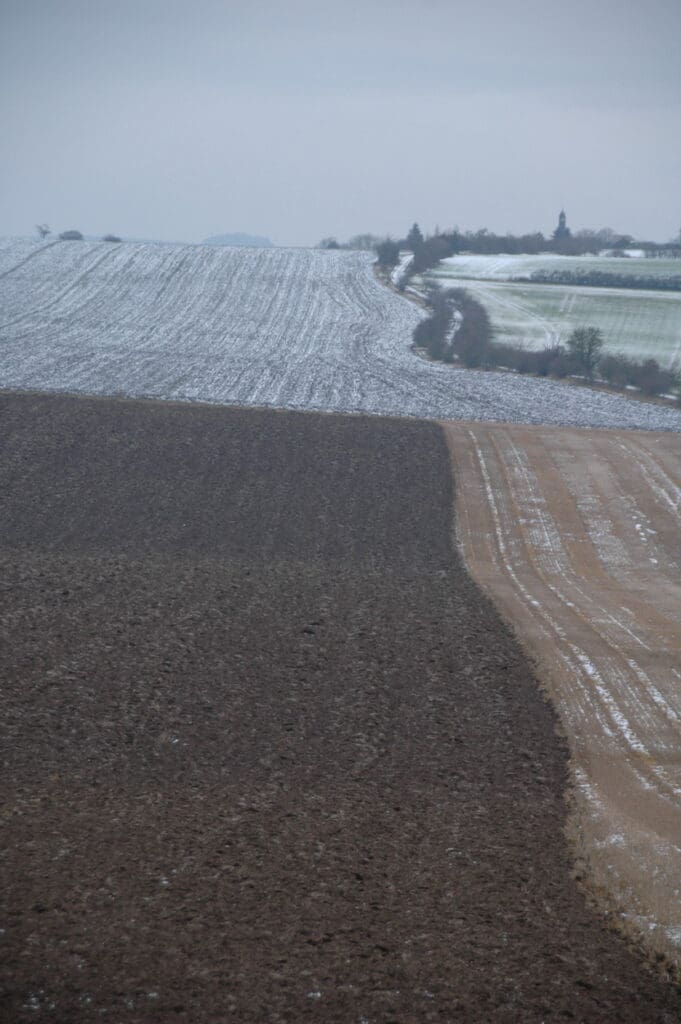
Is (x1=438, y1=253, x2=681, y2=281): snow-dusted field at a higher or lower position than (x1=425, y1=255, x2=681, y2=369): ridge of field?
higher

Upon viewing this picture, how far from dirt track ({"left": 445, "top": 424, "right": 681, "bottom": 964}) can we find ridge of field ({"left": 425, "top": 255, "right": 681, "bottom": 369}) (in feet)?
58.0

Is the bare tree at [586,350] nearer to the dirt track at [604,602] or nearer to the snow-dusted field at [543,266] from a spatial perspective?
the dirt track at [604,602]

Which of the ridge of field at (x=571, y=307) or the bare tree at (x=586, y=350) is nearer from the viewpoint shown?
the bare tree at (x=586, y=350)

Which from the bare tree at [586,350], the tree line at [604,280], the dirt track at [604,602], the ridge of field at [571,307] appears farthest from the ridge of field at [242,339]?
the tree line at [604,280]

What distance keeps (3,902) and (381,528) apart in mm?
15123

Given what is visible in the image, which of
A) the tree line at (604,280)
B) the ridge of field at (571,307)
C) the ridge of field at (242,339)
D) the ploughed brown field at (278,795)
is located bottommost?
the ploughed brown field at (278,795)

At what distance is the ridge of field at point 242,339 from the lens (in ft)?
115

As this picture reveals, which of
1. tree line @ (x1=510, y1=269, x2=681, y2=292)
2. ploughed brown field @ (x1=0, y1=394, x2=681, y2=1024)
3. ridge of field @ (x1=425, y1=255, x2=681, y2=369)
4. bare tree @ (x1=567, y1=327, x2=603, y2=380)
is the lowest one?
ploughed brown field @ (x1=0, y1=394, x2=681, y2=1024)

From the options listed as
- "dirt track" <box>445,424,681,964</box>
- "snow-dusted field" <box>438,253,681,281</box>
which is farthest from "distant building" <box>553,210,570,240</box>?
"dirt track" <box>445,424,681,964</box>

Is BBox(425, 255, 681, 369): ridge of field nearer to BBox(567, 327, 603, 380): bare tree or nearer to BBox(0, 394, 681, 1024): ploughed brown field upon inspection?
BBox(567, 327, 603, 380): bare tree

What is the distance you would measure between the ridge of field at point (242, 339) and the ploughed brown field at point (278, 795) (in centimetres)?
1462

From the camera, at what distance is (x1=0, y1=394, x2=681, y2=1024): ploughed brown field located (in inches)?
268

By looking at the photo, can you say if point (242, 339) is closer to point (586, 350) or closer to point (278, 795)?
point (586, 350)

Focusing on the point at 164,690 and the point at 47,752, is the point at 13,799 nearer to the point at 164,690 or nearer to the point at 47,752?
the point at 47,752
